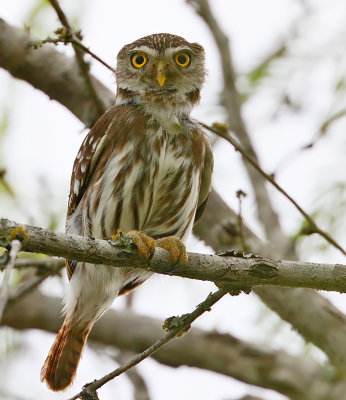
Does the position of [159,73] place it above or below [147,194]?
above

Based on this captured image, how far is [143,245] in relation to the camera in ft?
11.2

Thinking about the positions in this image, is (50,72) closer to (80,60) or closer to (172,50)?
(80,60)

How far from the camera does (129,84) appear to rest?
4.98 meters

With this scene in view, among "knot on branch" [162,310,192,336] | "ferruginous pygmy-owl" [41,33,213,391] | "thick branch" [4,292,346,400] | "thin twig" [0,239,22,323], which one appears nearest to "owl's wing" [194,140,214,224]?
"ferruginous pygmy-owl" [41,33,213,391]

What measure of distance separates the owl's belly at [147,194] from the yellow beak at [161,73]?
0.57 m

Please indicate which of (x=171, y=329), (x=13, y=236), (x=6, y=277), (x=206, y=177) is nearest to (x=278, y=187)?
(x=206, y=177)

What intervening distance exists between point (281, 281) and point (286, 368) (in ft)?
9.10

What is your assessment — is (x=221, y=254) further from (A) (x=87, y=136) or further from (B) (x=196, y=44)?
(B) (x=196, y=44)

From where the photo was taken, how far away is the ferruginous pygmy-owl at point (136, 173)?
4395 millimetres

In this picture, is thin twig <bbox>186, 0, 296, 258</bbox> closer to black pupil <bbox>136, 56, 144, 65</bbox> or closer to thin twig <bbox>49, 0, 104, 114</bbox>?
black pupil <bbox>136, 56, 144, 65</bbox>

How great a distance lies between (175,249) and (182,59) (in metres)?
2.06

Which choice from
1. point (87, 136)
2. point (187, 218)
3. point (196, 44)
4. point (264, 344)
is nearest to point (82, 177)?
point (87, 136)

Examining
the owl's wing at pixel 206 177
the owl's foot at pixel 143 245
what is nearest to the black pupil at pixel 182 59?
the owl's wing at pixel 206 177

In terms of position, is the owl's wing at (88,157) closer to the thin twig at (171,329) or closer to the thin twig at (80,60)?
the thin twig at (80,60)
